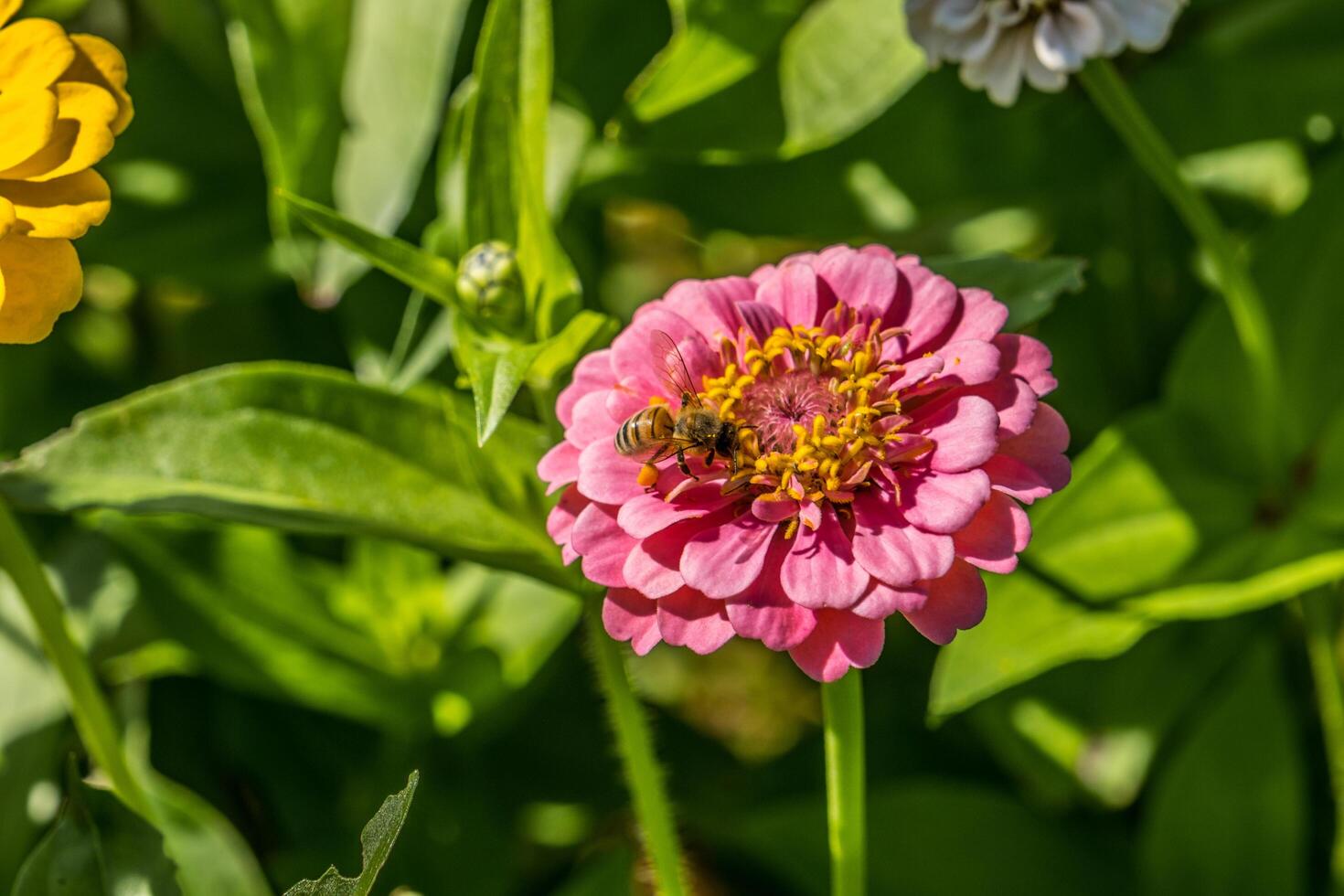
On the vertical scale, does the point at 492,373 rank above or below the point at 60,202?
below

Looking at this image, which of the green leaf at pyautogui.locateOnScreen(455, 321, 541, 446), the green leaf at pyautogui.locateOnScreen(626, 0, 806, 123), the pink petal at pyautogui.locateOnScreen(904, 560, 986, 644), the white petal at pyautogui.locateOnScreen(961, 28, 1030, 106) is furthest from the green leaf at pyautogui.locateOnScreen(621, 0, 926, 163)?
the pink petal at pyautogui.locateOnScreen(904, 560, 986, 644)

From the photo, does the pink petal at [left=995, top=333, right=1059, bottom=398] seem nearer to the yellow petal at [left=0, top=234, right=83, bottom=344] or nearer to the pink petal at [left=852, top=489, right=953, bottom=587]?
the pink petal at [left=852, top=489, right=953, bottom=587]

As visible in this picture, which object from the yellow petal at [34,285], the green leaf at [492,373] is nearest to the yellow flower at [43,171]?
the yellow petal at [34,285]

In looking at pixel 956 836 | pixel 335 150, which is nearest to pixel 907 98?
pixel 335 150

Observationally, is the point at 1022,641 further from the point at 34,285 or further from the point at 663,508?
the point at 34,285

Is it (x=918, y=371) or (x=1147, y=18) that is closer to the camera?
(x=918, y=371)

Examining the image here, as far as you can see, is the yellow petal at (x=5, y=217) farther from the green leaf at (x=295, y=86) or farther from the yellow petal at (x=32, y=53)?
the green leaf at (x=295, y=86)

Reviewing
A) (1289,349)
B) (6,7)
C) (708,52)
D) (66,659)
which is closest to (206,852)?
(66,659)

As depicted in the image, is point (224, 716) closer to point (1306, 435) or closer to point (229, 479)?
point (229, 479)
